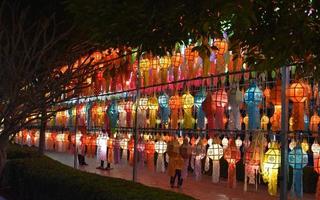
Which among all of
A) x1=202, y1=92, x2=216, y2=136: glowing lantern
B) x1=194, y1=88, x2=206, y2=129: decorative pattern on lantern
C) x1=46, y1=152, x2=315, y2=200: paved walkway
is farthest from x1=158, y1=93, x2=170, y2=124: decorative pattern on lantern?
x1=46, y1=152, x2=315, y2=200: paved walkway

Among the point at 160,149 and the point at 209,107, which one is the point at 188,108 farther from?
the point at 160,149

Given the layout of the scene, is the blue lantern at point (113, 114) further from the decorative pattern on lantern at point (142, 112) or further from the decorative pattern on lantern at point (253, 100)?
the decorative pattern on lantern at point (253, 100)

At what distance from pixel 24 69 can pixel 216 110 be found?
8.03 ft

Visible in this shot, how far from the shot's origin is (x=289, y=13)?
2.29 metres

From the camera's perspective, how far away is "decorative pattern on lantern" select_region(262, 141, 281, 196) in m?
5.59

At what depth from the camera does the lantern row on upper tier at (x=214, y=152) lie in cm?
561

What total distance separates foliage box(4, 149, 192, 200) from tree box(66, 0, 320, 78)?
2842mm

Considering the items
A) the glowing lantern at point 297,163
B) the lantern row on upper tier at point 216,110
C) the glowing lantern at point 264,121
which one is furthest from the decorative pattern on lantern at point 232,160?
the glowing lantern at point 297,163

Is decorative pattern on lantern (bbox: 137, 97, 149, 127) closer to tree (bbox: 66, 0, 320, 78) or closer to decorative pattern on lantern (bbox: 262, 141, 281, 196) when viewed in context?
decorative pattern on lantern (bbox: 262, 141, 281, 196)

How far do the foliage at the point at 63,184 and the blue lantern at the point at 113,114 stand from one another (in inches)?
53.4

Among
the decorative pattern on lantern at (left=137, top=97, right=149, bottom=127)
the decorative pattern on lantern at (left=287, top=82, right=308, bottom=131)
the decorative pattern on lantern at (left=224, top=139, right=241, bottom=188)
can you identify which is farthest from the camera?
the decorative pattern on lantern at (left=137, top=97, right=149, bottom=127)

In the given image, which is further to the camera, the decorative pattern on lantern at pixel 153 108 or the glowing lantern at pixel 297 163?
the decorative pattern on lantern at pixel 153 108

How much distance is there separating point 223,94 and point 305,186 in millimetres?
9553

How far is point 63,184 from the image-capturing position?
22.2 ft
